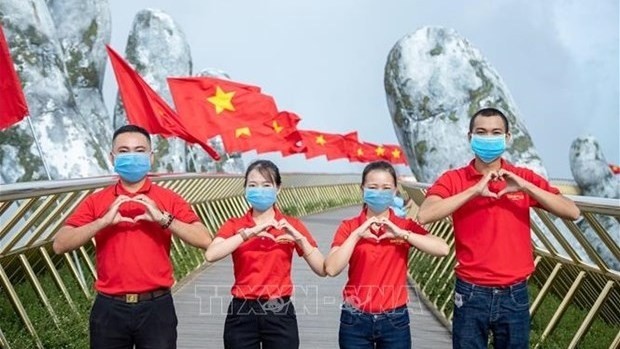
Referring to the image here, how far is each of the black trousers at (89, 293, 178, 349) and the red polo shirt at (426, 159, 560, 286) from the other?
1.22 m

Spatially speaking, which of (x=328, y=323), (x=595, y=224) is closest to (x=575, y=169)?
(x=328, y=323)

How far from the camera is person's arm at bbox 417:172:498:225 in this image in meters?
3.62

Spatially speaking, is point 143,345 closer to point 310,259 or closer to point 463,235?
point 310,259

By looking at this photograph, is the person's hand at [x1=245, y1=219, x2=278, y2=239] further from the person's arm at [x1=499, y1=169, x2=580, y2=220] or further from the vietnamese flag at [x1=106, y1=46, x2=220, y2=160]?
the vietnamese flag at [x1=106, y1=46, x2=220, y2=160]

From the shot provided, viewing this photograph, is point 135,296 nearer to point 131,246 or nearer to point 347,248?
point 131,246

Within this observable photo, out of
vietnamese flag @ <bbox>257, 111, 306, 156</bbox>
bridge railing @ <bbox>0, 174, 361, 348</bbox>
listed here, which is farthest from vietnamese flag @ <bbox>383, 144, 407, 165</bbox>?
bridge railing @ <bbox>0, 174, 361, 348</bbox>

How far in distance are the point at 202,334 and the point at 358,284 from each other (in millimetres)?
3114

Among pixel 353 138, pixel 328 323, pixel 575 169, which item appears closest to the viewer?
pixel 328 323

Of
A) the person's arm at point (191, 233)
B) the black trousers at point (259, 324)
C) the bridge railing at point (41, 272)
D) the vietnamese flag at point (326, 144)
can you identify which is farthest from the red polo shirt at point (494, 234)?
the vietnamese flag at point (326, 144)

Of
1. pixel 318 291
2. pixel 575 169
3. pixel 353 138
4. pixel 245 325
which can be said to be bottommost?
pixel 353 138

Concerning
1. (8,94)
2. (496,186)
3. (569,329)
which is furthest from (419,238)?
(8,94)

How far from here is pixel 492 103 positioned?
1388 cm

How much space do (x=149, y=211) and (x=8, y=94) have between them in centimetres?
318

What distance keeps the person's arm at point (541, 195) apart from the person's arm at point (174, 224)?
121 cm
